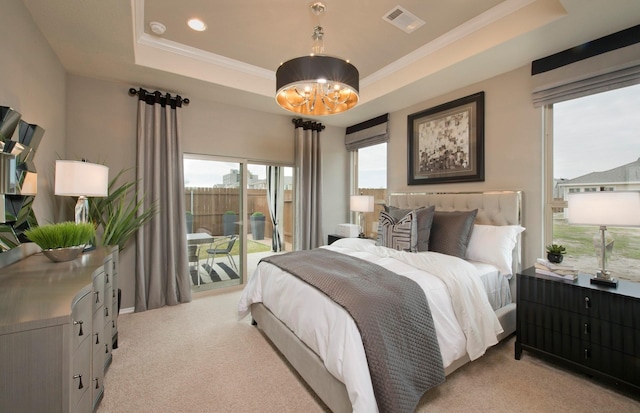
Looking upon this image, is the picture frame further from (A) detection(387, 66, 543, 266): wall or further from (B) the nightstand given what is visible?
(B) the nightstand

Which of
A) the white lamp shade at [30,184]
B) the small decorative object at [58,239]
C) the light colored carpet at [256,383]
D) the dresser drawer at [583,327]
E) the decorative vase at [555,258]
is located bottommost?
the light colored carpet at [256,383]

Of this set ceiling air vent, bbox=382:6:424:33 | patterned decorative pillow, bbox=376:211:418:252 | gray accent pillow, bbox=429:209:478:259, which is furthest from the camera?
patterned decorative pillow, bbox=376:211:418:252

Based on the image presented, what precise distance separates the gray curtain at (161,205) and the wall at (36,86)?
0.73 meters

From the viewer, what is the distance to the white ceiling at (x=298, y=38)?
210cm

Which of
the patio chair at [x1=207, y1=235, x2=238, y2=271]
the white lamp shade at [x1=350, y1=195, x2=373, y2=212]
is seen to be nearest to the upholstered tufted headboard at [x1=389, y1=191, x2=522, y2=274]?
the white lamp shade at [x1=350, y1=195, x2=373, y2=212]

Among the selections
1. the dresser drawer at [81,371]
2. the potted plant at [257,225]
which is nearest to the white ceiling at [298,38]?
the potted plant at [257,225]

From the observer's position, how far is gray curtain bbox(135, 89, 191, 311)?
3.26 meters

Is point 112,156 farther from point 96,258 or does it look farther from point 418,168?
point 418,168

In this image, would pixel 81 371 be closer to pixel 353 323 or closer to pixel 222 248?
pixel 353 323

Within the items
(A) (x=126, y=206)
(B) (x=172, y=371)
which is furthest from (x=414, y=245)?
(A) (x=126, y=206)

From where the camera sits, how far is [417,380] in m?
1.54

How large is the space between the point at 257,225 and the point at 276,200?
0.59 metres

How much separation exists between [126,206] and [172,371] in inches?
82.7

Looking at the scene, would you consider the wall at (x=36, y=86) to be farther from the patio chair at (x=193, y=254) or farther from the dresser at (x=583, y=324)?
the dresser at (x=583, y=324)
